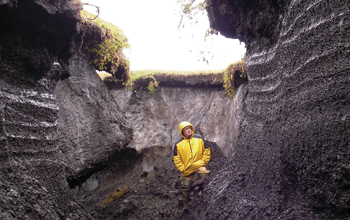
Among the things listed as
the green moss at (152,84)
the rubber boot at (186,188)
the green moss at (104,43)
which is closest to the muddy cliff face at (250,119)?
the rubber boot at (186,188)

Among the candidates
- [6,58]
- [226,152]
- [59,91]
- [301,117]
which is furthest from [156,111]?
[301,117]

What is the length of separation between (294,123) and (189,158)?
8.32 ft

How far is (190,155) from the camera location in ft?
15.6

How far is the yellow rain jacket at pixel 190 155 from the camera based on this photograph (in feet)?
15.5

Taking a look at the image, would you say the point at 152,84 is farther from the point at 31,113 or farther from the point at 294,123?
the point at 294,123

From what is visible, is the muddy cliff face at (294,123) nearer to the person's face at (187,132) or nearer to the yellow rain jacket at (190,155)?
the yellow rain jacket at (190,155)

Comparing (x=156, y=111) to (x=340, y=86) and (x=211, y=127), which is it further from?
(x=340, y=86)

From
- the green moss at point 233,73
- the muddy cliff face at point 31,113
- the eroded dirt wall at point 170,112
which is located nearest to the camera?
the muddy cliff face at point 31,113

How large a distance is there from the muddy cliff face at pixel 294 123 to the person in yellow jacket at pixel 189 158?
0.97 meters

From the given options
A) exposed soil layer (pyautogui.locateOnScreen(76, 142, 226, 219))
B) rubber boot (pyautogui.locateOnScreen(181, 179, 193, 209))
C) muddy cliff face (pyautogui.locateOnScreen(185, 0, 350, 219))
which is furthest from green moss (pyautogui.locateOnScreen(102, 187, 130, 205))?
muddy cliff face (pyautogui.locateOnScreen(185, 0, 350, 219))

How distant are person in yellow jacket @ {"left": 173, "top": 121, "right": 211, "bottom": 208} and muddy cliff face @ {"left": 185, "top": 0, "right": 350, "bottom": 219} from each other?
3.20 feet

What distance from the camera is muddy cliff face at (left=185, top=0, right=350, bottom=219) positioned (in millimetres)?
2025

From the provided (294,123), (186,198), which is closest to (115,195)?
(186,198)

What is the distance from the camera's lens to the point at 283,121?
8.97 ft
